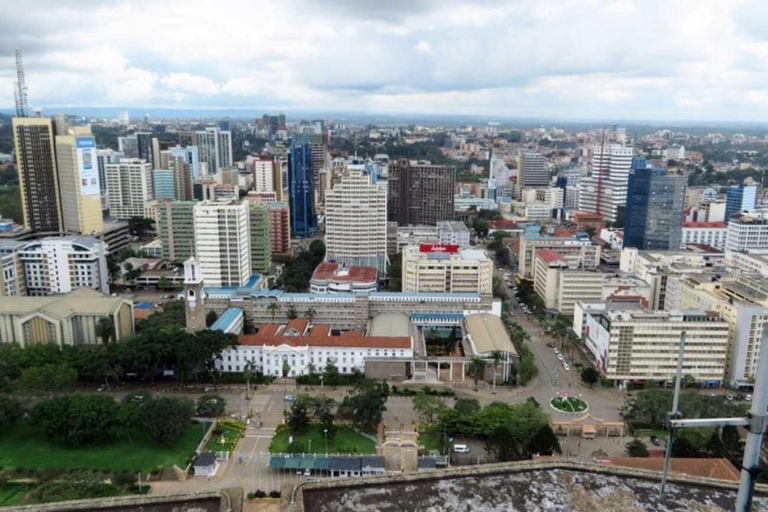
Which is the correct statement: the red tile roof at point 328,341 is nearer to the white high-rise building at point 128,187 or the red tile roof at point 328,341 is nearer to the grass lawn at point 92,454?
the grass lawn at point 92,454

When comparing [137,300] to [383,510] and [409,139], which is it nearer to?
[383,510]

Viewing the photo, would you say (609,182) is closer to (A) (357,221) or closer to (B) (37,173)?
(A) (357,221)

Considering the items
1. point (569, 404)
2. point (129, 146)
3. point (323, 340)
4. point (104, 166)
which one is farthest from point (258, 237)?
point (129, 146)

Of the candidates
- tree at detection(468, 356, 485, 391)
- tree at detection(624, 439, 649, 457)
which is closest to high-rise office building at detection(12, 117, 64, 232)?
tree at detection(468, 356, 485, 391)

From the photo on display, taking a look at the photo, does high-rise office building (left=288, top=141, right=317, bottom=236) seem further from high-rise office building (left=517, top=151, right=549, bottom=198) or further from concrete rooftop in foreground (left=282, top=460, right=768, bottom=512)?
concrete rooftop in foreground (left=282, top=460, right=768, bottom=512)

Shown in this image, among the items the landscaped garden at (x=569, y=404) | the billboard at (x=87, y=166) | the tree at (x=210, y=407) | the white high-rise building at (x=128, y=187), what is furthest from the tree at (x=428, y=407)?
the white high-rise building at (x=128, y=187)
